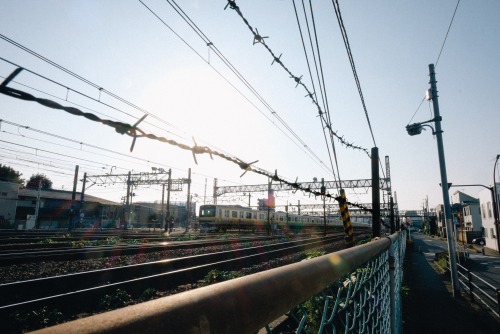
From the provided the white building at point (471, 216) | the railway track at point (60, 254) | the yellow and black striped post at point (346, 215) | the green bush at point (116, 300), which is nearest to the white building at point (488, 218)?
the white building at point (471, 216)

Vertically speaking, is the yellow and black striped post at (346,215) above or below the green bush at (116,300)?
above

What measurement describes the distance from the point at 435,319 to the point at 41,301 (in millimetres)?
9147

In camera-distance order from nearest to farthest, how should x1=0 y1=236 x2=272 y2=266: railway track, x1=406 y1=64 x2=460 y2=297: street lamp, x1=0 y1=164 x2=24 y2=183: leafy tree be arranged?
1. x1=0 y1=236 x2=272 y2=266: railway track
2. x1=406 y1=64 x2=460 y2=297: street lamp
3. x1=0 y1=164 x2=24 y2=183: leafy tree

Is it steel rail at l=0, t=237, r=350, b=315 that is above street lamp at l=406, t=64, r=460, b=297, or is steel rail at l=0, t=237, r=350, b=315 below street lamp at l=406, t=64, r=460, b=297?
below

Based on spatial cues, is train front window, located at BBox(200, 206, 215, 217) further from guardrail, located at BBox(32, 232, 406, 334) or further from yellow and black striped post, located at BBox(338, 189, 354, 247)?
guardrail, located at BBox(32, 232, 406, 334)

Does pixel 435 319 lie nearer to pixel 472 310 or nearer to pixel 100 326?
pixel 472 310

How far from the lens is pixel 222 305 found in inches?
24.2

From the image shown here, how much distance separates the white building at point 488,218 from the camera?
32.8 meters

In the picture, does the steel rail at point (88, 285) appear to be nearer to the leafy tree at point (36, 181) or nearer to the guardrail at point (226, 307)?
the guardrail at point (226, 307)

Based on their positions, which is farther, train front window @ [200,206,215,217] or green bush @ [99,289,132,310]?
train front window @ [200,206,215,217]

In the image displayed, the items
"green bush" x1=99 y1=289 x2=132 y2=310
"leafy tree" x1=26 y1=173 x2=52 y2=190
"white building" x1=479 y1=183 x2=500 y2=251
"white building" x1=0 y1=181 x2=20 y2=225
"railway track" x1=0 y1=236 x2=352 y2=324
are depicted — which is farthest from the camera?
"leafy tree" x1=26 y1=173 x2=52 y2=190

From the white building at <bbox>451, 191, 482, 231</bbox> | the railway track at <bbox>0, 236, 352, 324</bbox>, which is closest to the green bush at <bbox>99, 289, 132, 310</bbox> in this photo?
the railway track at <bbox>0, 236, 352, 324</bbox>

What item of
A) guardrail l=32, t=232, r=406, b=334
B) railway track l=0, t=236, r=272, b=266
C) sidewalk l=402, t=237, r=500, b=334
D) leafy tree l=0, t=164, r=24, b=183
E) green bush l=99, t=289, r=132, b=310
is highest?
leafy tree l=0, t=164, r=24, b=183

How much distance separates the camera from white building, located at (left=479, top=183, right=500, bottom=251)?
108 feet
